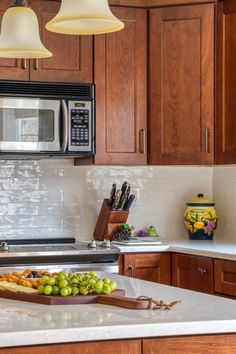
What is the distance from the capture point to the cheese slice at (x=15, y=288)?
2.40m

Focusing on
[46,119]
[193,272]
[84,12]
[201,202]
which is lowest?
[193,272]

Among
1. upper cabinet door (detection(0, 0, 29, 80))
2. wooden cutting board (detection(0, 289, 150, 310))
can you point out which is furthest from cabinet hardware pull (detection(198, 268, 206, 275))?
wooden cutting board (detection(0, 289, 150, 310))

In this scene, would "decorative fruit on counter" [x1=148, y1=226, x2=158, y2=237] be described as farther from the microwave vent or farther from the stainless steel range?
the microwave vent

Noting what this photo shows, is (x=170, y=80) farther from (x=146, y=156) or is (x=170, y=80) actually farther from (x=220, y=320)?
(x=220, y=320)

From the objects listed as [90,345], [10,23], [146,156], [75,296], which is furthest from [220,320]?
[146,156]

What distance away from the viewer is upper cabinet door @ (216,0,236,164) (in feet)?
14.9

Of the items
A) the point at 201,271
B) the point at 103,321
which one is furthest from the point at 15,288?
the point at 201,271

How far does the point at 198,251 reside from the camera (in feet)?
13.5

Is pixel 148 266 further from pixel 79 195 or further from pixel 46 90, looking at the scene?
pixel 46 90

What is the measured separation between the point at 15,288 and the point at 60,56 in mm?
2361

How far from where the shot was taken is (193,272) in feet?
13.8

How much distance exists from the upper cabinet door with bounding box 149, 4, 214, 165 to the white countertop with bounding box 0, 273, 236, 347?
7.94 feet

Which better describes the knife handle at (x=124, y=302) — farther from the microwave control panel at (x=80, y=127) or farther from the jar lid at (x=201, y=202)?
the jar lid at (x=201, y=202)

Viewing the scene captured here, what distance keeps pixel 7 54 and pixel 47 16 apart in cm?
190
